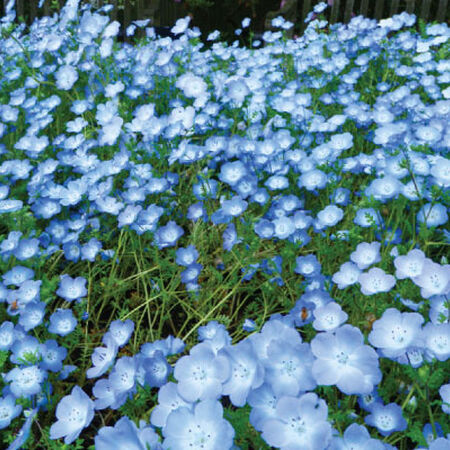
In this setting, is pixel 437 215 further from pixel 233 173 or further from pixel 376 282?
pixel 233 173

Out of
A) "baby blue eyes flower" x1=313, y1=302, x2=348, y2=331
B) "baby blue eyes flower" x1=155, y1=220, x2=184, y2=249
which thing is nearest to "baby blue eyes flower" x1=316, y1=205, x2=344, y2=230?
"baby blue eyes flower" x1=155, y1=220, x2=184, y2=249

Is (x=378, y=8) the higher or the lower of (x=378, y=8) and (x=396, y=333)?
the lower

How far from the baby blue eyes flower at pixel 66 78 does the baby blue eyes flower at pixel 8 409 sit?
1778mm

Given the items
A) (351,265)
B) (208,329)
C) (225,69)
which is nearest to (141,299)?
(208,329)

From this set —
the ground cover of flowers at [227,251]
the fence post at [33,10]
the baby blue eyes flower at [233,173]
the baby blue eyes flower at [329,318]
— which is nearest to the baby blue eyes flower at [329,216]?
the ground cover of flowers at [227,251]

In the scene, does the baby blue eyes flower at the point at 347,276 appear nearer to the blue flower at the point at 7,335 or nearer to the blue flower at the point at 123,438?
the blue flower at the point at 123,438

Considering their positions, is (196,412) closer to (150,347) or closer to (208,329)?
(150,347)

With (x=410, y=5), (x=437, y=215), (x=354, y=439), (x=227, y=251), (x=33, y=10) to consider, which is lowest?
(x=33, y=10)

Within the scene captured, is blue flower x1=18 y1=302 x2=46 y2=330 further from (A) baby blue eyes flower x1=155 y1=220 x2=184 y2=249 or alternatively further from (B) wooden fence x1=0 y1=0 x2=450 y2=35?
(B) wooden fence x1=0 y1=0 x2=450 y2=35

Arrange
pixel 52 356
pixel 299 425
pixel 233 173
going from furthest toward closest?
pixel 233 173 < pixel 52 356 < pixel 299 425

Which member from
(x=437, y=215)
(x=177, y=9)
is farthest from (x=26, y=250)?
(x=177, y=9)

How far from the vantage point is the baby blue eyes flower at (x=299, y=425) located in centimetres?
82

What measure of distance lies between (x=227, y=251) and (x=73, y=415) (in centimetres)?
84

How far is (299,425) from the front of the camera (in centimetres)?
81
